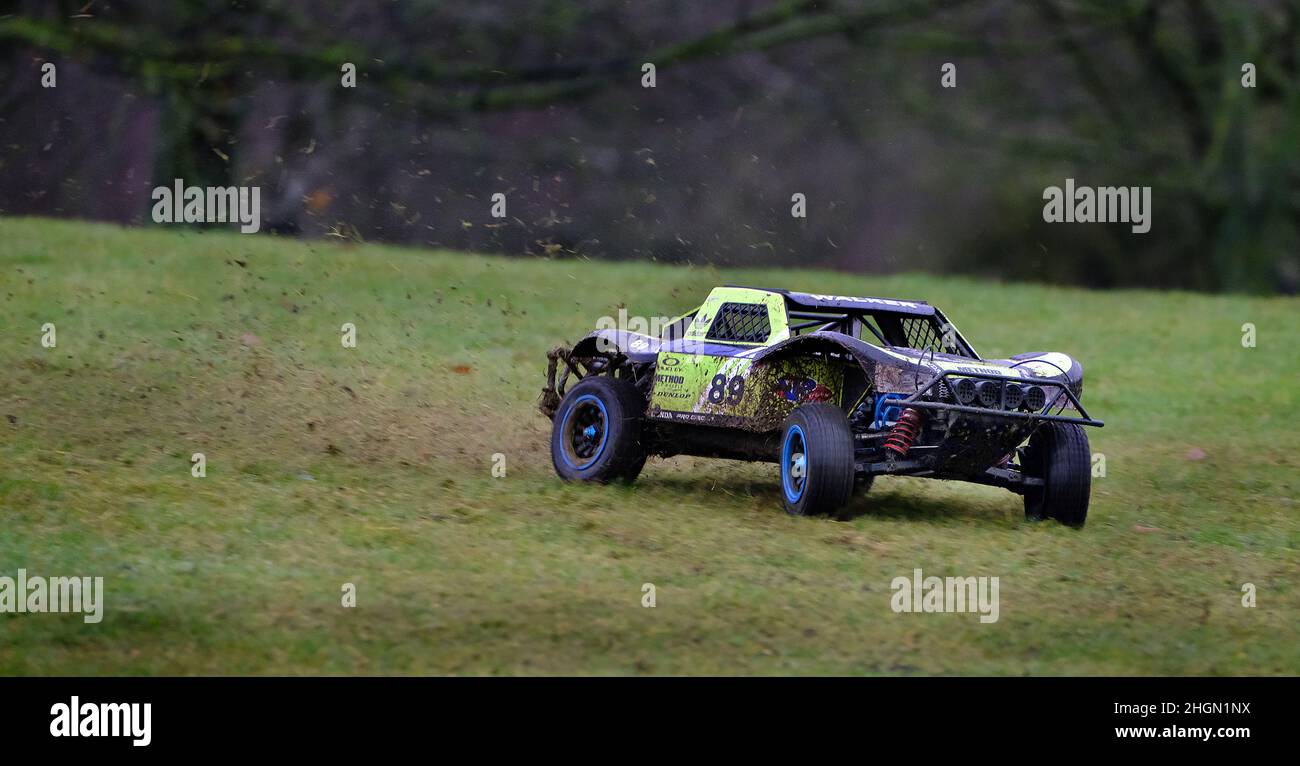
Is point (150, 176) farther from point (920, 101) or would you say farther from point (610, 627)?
point (610, 627)

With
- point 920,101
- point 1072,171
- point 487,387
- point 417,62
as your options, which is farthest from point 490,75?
point 487,387

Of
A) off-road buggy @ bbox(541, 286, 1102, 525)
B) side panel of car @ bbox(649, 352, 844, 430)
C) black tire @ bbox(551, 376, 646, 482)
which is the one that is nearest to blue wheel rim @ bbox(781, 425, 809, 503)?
off-road buggy @ bbox(541, 286, 1102, 525)

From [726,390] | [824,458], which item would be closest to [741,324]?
[726,390]

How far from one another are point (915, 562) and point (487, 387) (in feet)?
27.6

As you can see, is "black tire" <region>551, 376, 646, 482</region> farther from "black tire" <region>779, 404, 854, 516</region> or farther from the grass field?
"black tire" <region>779, 404, 854, 516</region>

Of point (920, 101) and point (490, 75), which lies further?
point (920, 101)

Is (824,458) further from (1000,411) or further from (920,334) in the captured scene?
(920,334)

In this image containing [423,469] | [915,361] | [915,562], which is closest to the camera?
[915,562]

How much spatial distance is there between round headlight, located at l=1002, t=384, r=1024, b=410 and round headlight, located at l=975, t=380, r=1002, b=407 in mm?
75

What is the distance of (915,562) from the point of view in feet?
34.7

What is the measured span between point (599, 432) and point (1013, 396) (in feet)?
10.5

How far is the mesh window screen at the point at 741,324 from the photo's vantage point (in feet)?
41.5

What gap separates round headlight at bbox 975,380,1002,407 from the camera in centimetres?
1143

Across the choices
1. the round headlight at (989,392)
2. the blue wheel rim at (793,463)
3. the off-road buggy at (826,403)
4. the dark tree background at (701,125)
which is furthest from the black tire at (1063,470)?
the dark tree background at (701,125)
